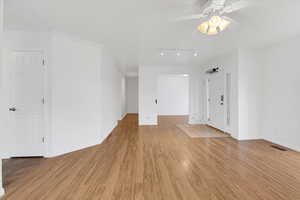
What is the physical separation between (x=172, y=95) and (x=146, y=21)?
6.93 m

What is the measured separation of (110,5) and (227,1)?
1655 millimetres

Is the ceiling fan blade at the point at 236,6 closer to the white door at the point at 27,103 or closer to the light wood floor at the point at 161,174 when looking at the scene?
the light wood floor at the point at 161,174

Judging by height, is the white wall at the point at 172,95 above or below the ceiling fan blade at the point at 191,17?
below

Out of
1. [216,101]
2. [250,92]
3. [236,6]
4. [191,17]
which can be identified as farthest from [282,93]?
[191,17]

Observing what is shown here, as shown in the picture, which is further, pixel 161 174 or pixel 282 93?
pixel 282 93

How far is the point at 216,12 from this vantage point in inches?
82.8

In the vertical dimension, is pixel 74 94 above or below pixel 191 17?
below

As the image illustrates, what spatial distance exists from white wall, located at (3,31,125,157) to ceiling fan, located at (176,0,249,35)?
91.9 inches

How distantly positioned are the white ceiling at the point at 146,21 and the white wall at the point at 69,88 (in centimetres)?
29

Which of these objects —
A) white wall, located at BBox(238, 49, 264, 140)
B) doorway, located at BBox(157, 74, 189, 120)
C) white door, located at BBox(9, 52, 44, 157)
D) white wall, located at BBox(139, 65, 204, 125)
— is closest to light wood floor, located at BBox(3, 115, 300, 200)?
white door, located at BBox(9, 52, 44, 157)

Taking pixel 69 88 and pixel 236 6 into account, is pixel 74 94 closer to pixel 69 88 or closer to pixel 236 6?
pixel 69 88

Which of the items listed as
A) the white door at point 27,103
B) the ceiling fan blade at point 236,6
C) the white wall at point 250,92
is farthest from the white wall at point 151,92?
the ceiling fan blade at point 236,6

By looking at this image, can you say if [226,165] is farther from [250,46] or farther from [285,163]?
[250,46]

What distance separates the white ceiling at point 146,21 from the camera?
207cm
